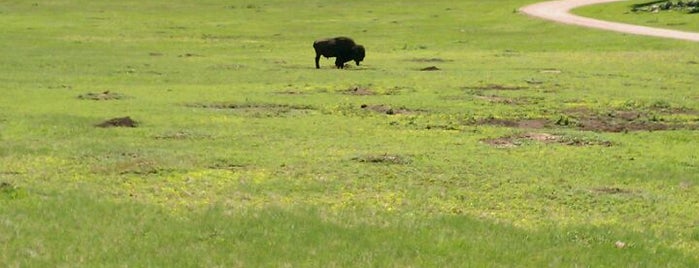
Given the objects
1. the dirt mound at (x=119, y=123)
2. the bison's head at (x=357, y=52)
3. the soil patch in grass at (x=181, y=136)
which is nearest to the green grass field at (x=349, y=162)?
the soil patch in grass at (x=181, y=136)

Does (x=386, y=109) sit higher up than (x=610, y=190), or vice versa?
(x=610, y=190)

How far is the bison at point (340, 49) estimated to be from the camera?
3675cm

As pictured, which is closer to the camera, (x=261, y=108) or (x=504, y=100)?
(x=261, y=108)

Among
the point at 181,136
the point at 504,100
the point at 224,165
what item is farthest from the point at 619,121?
the point at 224,165

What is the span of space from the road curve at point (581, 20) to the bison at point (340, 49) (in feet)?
61.1

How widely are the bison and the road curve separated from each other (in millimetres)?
18620

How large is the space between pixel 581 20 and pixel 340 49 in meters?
27.6

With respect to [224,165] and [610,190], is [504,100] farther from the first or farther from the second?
[224,165]

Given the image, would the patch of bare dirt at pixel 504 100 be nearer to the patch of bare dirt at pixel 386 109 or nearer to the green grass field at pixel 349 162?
the green grass field at pixel 349 162

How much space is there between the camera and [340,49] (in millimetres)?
36750

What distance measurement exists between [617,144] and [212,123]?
8477 millimetres

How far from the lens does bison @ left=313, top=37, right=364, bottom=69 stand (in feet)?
121

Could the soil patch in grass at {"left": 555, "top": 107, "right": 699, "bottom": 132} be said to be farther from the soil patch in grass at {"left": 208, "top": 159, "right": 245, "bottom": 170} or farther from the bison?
the bison

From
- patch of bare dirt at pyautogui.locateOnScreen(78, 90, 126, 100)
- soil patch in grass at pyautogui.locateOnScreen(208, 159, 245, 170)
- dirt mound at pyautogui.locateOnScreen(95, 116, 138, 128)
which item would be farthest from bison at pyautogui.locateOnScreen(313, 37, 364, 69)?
soil patch in grass at pyautogui.locateOnScreen(208, 159, 245, 170)
